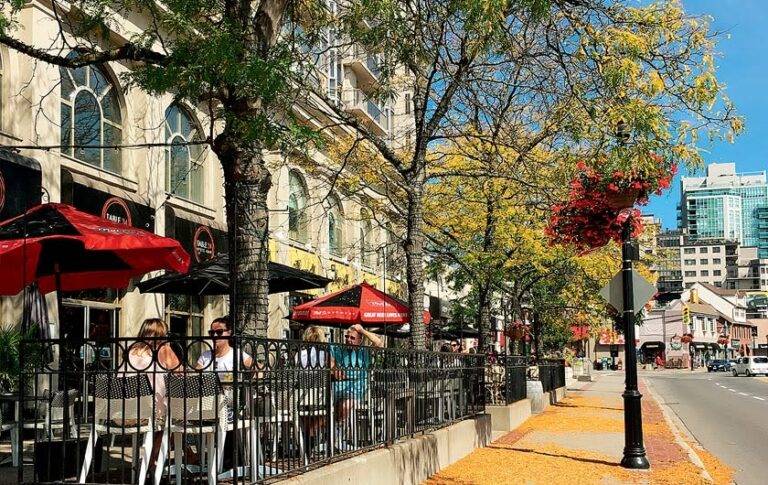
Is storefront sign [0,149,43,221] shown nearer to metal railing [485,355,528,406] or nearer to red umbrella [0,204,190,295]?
red umbrella [0,204,190,295]

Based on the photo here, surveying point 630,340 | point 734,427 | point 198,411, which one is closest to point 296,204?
point 734,427

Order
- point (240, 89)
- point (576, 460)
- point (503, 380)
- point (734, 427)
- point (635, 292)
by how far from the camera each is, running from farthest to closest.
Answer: point (734, 427)
point (503, 380)
point (576, 460)
point (635, 292)
point (240, 89)

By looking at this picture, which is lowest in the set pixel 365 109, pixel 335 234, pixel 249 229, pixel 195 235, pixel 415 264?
pixel 415 264

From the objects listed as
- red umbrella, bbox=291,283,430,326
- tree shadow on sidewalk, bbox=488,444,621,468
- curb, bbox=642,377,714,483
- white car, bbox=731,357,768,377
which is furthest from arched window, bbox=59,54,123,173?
white car, bbox=731,357,768,377

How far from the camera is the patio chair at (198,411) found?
6473 millimetres

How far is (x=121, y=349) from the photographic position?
661cm

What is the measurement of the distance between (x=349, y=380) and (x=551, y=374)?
66.2 ft

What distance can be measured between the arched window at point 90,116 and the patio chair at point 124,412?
10676 millimetres

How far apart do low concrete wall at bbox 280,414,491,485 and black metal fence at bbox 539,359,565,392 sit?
11357mm

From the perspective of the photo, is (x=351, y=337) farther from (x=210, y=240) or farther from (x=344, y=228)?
(x=344, y=228)

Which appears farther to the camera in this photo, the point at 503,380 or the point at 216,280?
the point at 503,380

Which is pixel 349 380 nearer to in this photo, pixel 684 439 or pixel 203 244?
pixel 684 439

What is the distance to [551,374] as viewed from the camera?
28.0 m

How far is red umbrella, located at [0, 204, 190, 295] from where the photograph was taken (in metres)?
8.28
